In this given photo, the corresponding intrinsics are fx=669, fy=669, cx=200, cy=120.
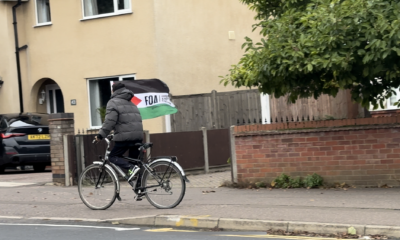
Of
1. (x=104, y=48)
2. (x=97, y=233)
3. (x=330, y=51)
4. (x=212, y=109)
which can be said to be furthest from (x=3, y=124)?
(x=330, y=51)

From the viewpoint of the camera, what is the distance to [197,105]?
55.7 feet

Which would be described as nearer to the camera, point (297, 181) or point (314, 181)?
point (314, 181)

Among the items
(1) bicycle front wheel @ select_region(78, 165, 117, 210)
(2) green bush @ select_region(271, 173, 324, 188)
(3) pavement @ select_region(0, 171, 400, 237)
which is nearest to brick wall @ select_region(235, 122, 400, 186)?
(2) green bush @ select_region(271, 173, 324, 188)

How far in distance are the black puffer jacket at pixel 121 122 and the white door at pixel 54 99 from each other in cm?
1131

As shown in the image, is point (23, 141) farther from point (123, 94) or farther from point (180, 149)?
point (123, 94)

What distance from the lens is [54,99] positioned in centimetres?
2081

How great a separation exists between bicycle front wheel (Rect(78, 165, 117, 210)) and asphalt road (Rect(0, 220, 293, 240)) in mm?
1024

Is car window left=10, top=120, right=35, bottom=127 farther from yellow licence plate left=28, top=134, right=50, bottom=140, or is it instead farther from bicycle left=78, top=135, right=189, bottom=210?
bicycle left=78, top=135, right=189, bottom=210

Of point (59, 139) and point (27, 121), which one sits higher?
point (27, 121)

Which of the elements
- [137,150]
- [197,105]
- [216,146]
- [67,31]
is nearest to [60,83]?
[67,31]

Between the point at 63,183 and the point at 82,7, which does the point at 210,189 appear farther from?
the point at 82,7

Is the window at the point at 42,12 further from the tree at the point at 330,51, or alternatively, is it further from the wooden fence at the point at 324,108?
the tree at the point at 330,51

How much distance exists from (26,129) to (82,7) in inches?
169

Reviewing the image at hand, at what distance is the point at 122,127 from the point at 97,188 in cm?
105
